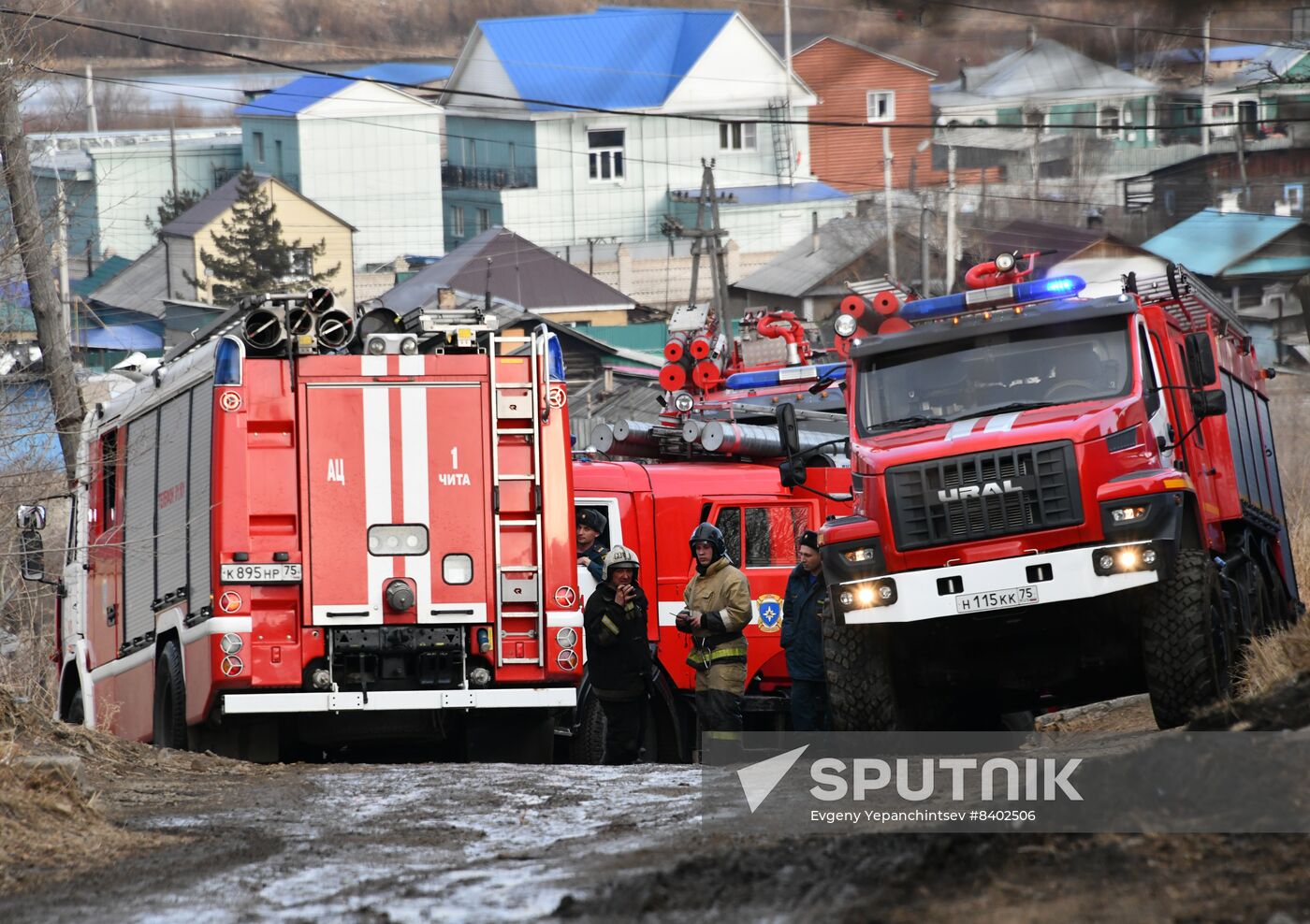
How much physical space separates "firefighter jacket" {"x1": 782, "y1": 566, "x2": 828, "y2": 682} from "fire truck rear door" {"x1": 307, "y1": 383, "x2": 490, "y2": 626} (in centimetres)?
210

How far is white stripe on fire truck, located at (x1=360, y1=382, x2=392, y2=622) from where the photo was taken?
1227 cm

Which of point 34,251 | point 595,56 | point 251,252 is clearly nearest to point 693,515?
point 34,251

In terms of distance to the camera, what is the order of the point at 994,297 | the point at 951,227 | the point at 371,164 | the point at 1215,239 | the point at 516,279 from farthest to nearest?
the point at 371,164
the point at 516,279
the point at 1215,239
the point at 951,227
the point at 994,297

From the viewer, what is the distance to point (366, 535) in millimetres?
12305

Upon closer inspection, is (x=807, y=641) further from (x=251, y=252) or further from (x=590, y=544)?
(x=251, y=252)

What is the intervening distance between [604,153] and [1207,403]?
69916mm

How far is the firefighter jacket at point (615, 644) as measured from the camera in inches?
499

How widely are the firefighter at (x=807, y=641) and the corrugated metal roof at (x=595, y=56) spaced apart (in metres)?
67.6

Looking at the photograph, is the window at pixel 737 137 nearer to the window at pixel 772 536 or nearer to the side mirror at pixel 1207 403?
the window at pixel 772 536

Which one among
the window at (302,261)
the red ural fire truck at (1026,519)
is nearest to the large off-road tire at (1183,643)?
the red ural fire truck at (1026,519)

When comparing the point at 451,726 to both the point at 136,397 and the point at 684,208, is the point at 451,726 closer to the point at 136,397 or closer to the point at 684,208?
the point at 136,397

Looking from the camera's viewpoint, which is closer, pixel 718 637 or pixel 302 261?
pixel 718 637

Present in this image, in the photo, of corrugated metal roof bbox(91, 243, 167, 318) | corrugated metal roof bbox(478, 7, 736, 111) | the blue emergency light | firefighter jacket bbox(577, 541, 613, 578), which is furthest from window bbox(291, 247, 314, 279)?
the blue emergency light

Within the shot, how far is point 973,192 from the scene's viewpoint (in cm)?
5941
